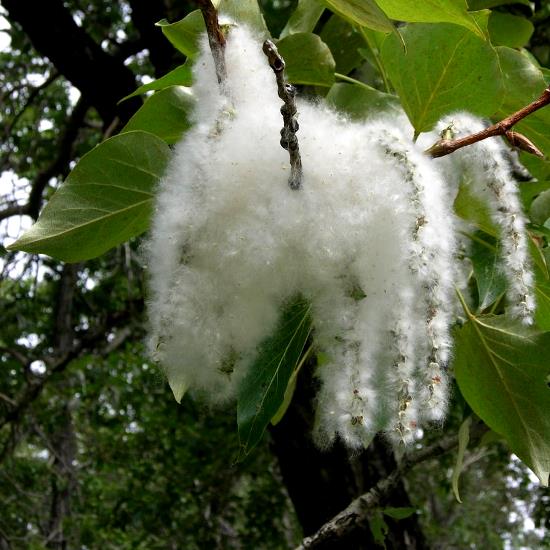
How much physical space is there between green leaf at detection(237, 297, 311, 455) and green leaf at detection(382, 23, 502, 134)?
0.79 feet

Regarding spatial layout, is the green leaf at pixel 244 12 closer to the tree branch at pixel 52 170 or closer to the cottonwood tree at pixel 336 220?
the cottonwood tree at pixel 336 220

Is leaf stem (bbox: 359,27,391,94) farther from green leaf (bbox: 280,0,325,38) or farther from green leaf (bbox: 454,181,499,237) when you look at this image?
green leaf (bbox: 454,181,499,237)

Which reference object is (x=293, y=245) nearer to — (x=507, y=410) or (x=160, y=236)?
(x=160, y=236)

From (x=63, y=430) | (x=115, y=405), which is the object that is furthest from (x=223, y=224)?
(x=63, y=430)

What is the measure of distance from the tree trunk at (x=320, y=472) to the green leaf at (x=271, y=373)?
868 millimetres

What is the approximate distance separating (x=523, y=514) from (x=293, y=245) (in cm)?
642

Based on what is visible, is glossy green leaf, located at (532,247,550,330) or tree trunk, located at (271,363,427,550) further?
tree trunk, located at (271,363,427,550)

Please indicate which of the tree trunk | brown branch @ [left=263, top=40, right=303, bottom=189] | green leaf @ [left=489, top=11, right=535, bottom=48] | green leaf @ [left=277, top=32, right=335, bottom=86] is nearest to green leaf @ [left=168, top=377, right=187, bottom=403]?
brown branch @ [left=263, top=40, right=303, bottom=189]

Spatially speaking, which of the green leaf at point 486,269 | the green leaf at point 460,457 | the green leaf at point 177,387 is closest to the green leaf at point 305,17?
the green leaf at point 486,269

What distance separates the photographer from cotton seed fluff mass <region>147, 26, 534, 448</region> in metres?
0.58

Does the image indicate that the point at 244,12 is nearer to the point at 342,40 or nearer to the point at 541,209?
the point at 342,40

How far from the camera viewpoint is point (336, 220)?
0.59 metres

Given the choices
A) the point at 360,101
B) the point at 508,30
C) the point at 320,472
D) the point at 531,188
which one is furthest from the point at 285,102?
the point at 320,472

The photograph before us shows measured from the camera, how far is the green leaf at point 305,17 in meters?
0.85
